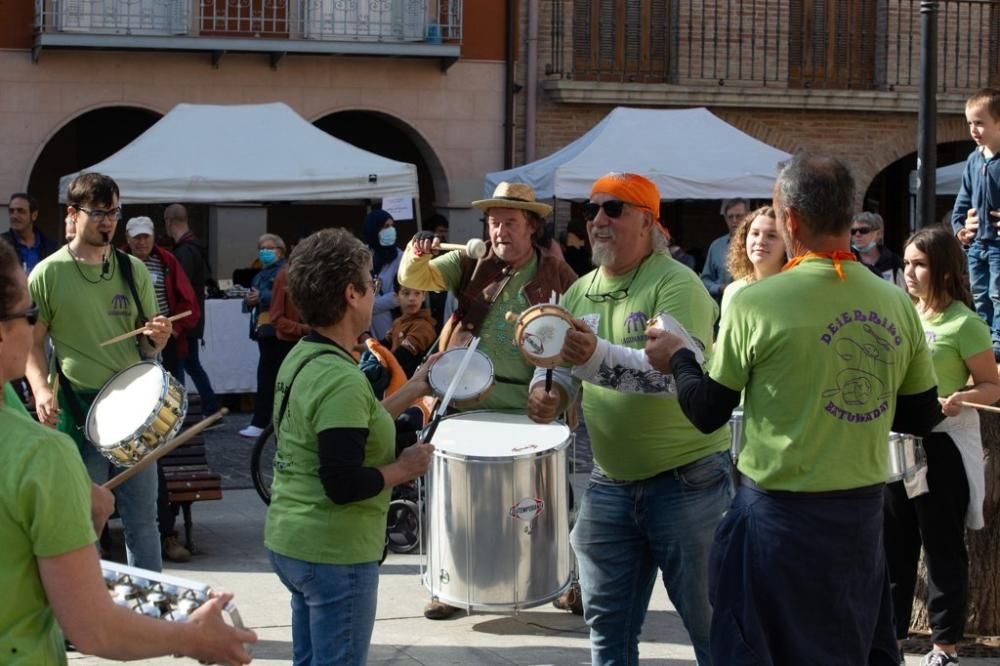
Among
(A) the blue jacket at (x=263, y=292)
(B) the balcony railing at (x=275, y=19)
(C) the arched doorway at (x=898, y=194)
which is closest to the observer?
(A) the blue jacket at (x=263, y=292)

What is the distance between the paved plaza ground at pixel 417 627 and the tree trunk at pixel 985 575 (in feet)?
0.81

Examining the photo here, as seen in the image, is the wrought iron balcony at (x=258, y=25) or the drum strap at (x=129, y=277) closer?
the drum strap at (x=129, y=277)

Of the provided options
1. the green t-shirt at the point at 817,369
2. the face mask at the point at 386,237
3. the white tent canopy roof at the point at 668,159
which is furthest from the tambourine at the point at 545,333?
the white tent canopy roof at the point at 668,159

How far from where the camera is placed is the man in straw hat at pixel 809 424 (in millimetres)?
3910

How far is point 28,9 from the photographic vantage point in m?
18.7

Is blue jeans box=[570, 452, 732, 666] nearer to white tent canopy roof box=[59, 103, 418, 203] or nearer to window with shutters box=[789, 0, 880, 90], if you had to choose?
white tent canopy roof box=[59, 103, 418, 203]

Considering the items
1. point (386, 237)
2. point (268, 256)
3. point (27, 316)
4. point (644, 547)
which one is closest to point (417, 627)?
point (644, 547)

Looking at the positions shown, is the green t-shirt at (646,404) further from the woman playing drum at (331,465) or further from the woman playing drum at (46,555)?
the woman playing drum at (46,555)

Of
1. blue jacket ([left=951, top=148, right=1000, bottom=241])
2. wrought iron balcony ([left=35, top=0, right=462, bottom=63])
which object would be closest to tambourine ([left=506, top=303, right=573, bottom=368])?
blue jacket ([left=951, top=148, right=1000, bottom=241])

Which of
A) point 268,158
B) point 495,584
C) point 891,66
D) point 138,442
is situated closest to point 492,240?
point 495,584

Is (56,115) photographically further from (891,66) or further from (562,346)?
(562,346)

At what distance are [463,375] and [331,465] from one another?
1.43m

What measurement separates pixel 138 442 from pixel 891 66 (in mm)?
18165

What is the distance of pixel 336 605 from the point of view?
4102 mm
